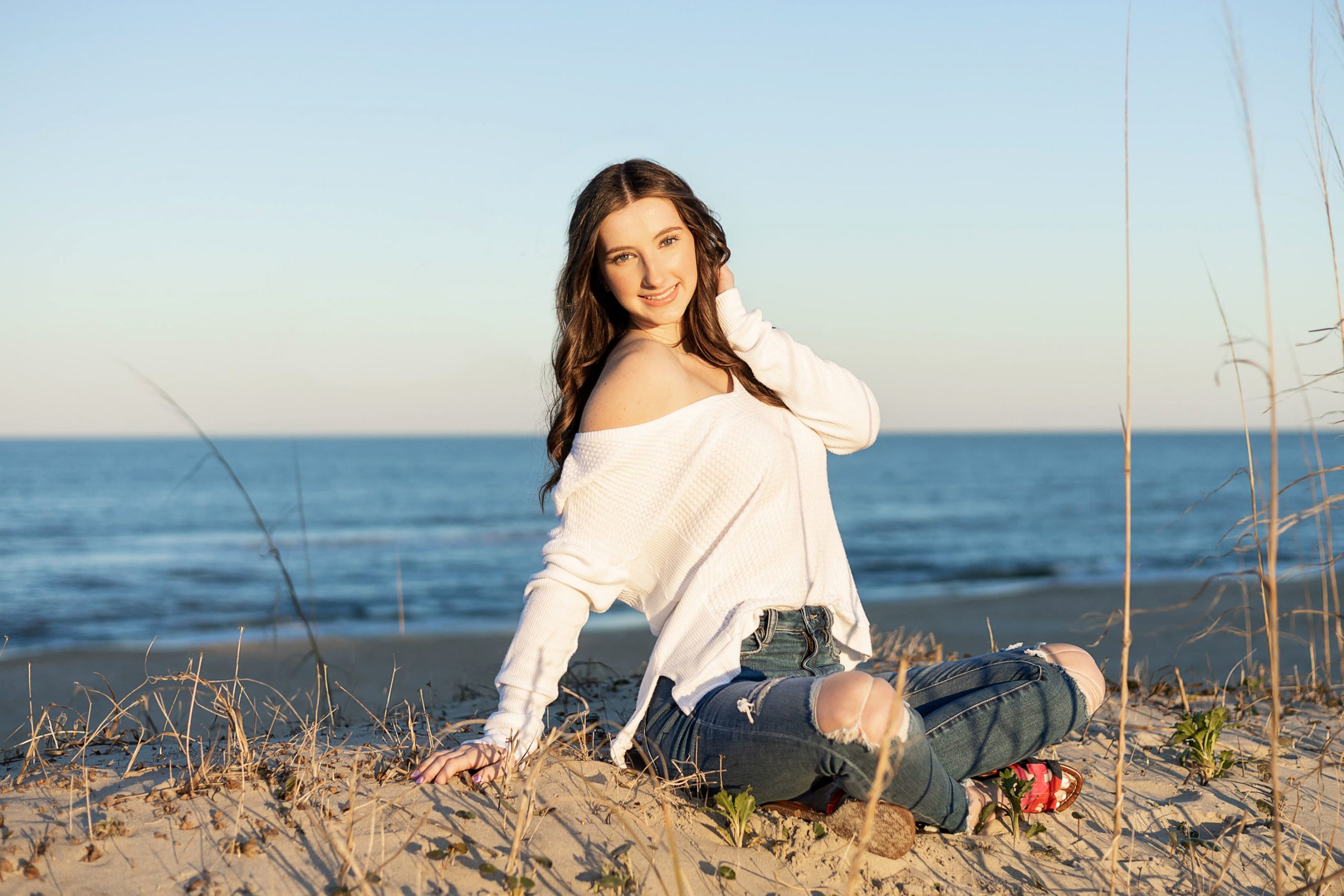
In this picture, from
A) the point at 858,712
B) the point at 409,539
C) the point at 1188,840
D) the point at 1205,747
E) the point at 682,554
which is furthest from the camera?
the point at 409,539

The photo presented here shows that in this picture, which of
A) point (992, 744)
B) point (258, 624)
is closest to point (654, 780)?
point (992, 744)

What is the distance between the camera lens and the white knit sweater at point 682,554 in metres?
2.31

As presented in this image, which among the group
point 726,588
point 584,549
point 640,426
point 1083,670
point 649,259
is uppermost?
point 649,259

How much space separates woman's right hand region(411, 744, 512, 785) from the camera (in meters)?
2.19

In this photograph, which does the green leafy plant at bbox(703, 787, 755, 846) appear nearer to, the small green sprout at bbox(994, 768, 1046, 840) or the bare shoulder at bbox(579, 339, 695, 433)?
the small green sprout at bbox(994, 768, 1046, 840)

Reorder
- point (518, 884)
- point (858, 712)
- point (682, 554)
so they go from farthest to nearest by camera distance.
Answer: point (682, 554)
point (858, 712)
point (518, 884)

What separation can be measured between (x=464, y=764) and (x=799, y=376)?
58.2 inches

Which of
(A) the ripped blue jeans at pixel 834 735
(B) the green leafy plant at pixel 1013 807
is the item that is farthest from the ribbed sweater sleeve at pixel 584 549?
(B) the green leafy plant at pixel 1013 807

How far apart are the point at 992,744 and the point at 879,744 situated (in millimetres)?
529

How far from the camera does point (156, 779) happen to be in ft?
7.69

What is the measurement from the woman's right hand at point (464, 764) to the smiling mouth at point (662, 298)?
1364 mm

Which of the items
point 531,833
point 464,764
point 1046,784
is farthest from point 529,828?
point 1046,784

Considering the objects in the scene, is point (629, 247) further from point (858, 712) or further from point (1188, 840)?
point (1188, 840)

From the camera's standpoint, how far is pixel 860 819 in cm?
202
